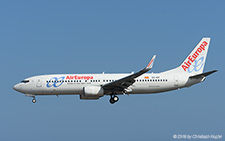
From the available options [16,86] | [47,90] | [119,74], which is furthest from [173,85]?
[16,86]

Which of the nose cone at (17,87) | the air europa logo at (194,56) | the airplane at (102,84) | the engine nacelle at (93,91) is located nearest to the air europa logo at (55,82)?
the airplane at (102,84)

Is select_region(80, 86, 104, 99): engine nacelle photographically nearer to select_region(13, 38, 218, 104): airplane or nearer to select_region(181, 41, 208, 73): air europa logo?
select_region(13, 38, 218, 104): airplane

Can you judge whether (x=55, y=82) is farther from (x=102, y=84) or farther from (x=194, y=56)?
(x=194, y=56)

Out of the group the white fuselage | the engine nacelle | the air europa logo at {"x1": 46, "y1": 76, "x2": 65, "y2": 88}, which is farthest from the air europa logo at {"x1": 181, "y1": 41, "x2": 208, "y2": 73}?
the air europa logo at {"x1": 46, "y1": 76, "x2": 65, "y2": 88}

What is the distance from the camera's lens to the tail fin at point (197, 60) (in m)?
47.5

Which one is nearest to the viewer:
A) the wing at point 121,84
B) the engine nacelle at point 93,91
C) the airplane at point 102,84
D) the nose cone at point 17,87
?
the wing at point 121,84

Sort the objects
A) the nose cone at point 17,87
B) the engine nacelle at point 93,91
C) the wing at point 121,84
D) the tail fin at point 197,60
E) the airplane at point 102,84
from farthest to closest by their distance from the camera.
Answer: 1. the tail fin at point 197,60
2. the nose cone at point 17,87
3. the airplane at point 102,84
4. the engine nacelle at point 93,91
5. the wing at point 121,84

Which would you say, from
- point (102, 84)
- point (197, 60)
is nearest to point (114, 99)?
point (102, 84)

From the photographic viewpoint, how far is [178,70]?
4731cm

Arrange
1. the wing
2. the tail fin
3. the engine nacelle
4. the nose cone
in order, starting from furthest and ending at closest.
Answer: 1. the tail fin
2. the nose cone
3. the engine nacelle
4. the wing

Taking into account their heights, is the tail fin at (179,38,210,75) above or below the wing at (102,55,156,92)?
above

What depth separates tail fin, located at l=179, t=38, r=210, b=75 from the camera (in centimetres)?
4754

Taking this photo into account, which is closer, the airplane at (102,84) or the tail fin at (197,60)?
the airplane at (102,84)

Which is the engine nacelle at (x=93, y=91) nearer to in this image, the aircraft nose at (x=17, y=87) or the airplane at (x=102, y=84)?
the airplane at (x=102, y=84)
